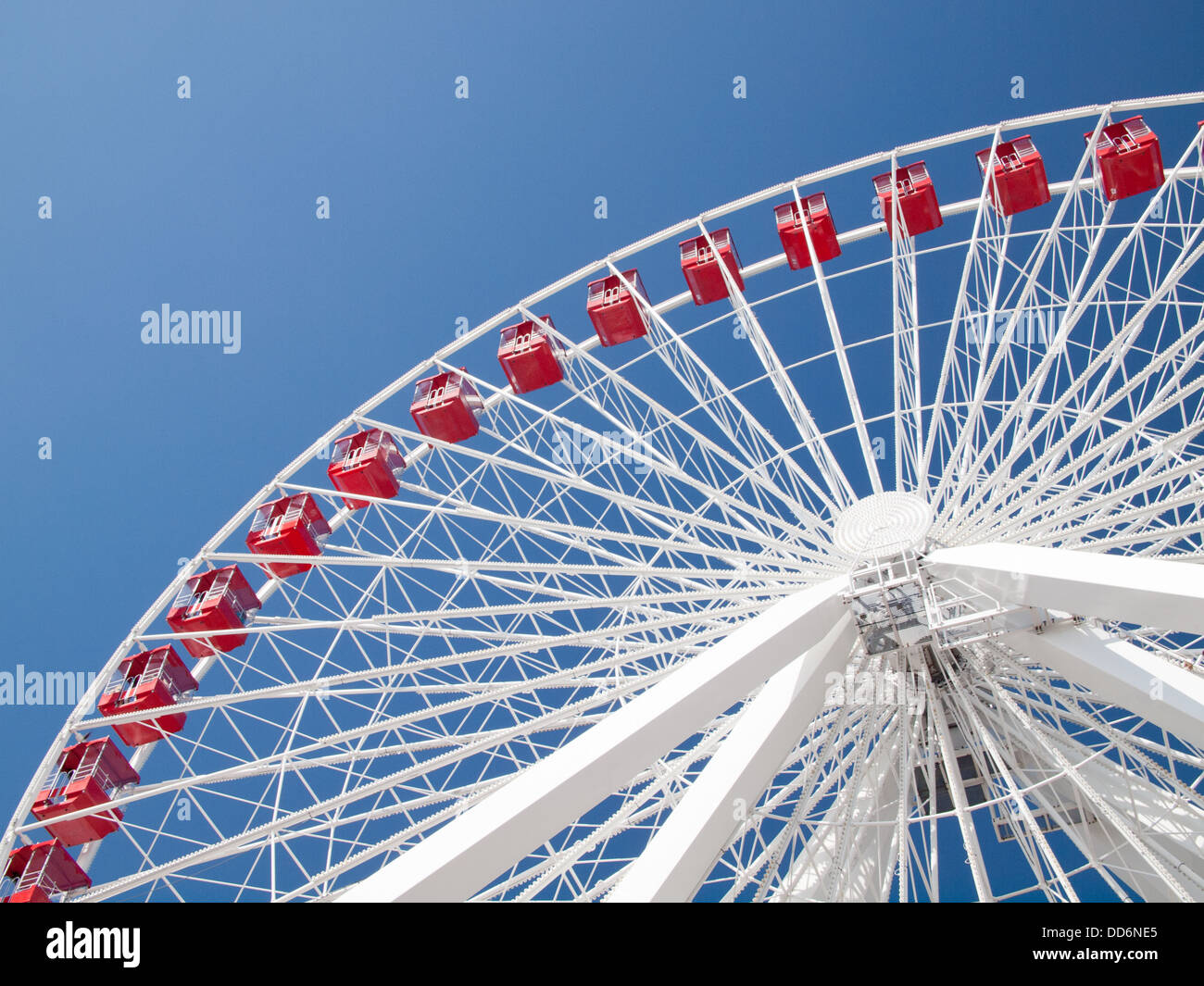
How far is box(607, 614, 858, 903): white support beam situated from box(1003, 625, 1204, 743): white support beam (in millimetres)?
2271

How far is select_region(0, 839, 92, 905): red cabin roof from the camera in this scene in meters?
16.4

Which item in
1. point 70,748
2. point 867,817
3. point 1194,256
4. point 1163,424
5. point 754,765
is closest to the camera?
point 754,765

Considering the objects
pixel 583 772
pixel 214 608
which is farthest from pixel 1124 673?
pixel 214 608

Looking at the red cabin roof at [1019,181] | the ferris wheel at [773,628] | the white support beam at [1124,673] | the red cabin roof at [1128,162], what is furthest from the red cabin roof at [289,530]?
the red cabin roof at [1128,162]

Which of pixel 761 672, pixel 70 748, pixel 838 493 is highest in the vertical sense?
pixel 838 493

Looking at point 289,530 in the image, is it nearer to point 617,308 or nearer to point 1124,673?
point 617,308

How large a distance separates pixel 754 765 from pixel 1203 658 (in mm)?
8678

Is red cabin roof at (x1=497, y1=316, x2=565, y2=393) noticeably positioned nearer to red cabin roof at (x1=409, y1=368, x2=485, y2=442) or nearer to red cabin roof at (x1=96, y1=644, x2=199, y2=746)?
red cabin roof at (x1=409, y1=368, x2=485, y2=442)

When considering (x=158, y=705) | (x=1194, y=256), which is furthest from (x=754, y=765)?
(x=158, y=705)

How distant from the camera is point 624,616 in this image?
1886cm

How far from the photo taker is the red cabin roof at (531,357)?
19.1m

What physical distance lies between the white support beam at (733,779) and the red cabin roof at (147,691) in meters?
→ 10.8
